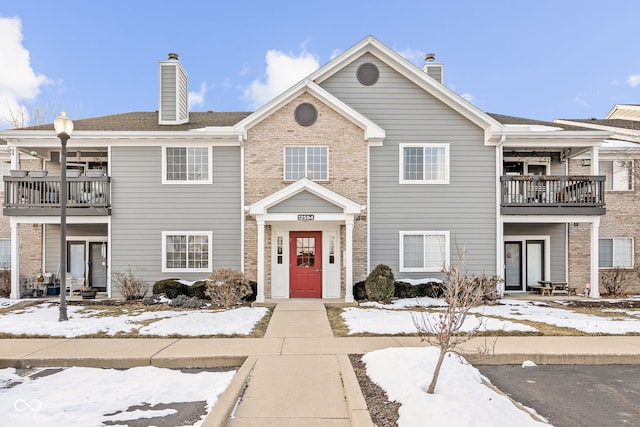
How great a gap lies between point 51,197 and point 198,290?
19.9ft

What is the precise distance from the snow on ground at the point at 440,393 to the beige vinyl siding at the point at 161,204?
8.87 m

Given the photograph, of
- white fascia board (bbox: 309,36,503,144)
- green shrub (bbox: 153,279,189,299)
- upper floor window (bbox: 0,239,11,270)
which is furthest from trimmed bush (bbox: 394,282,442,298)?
upper floor window (bbox: 0,239,11,270)

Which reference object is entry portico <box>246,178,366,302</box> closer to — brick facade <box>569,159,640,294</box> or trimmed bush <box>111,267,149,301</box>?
trimmed bush <box>111,267,149,301</box>

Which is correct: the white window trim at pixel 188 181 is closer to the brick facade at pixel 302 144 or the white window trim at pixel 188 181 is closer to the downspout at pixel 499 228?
the brick facade at pixel 302 144

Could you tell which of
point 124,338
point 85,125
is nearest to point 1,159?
point 85,125

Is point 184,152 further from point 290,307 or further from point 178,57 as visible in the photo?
point 290,307

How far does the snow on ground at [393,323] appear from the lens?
8.81 metres

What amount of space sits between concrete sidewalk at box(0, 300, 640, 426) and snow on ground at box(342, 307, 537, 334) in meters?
0.59

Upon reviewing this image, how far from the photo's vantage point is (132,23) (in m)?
27.0

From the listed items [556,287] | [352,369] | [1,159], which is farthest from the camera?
[1,159]

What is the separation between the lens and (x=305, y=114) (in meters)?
14.2

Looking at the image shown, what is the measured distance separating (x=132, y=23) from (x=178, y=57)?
13979 mm

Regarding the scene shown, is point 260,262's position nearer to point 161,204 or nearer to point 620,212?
point 161,204

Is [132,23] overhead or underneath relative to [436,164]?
overhead
